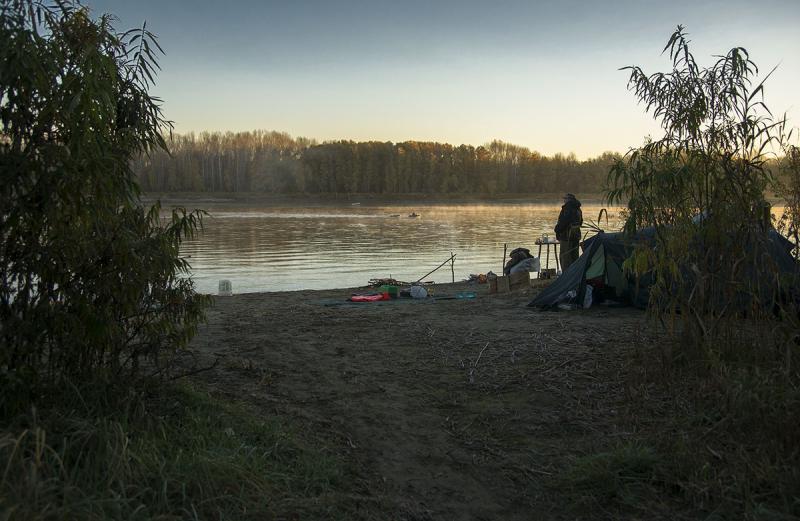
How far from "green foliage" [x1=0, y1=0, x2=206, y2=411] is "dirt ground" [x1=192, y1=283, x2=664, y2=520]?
157 centimetres

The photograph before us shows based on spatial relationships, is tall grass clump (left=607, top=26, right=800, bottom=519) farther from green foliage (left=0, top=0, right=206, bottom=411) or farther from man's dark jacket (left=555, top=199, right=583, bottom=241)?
man's dark jacket (left=555, top=199, right=583, bottom=241)

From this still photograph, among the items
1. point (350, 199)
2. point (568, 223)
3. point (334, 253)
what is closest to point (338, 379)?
point (568, 223)

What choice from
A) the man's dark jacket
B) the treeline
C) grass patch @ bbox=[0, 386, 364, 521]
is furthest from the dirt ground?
the treeline

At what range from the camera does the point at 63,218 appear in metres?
3.51

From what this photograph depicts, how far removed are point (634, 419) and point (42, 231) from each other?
4.09 meters

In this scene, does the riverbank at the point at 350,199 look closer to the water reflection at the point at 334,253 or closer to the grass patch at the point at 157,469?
the water reflection at the point at 334,253

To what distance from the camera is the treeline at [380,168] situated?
11025 centimetres

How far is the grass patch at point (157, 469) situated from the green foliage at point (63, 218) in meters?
0.41

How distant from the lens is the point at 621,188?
584 centimetres

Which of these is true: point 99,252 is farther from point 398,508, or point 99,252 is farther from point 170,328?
point 398,508

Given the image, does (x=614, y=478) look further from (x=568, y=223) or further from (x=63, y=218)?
(x=568, y=223)

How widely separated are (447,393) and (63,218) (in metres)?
3.35

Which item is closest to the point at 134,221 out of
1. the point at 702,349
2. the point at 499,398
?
the point at 499,398

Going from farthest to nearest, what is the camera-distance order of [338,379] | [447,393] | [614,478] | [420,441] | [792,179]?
[792,179] → [338,379] → [447,393] → [420,441] → [614,478]
